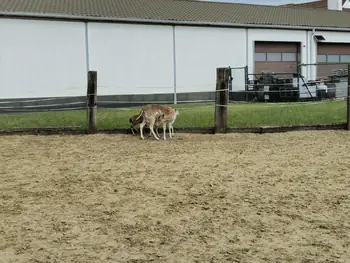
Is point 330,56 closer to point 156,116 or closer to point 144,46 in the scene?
point 144,46

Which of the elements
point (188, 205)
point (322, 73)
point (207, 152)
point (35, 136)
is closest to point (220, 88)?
point (207, 152)

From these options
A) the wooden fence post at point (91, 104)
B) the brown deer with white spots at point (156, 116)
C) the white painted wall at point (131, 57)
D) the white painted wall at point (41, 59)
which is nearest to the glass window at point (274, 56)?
the white painted wall at point (131, 57)

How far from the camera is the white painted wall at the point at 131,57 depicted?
21.5m

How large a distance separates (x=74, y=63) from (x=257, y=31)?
9.77m

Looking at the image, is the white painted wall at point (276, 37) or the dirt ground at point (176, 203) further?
the white painted wall at point (276, 37)

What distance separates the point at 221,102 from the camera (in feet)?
35.7

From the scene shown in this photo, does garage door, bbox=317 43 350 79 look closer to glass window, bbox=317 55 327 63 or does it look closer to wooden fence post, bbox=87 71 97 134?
glass window, bbox=317 55 327 63

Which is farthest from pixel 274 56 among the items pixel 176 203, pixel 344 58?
pixel 176 203

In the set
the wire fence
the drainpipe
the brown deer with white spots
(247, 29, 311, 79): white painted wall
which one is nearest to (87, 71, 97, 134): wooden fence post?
the wire fence

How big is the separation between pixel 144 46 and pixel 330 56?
1224 centimetres

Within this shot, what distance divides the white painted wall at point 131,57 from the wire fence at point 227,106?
1.26ft

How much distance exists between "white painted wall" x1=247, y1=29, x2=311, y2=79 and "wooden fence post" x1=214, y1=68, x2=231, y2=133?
15093mm

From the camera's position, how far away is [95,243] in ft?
14.1

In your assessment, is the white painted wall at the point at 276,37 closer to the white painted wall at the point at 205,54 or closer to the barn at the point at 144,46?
the barn at the point at 144,46
